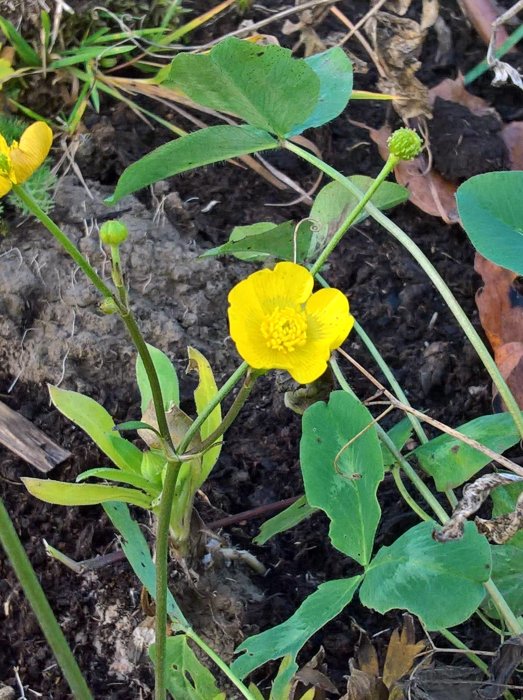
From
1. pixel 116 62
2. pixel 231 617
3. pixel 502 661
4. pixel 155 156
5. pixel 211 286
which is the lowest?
pixel 231 617

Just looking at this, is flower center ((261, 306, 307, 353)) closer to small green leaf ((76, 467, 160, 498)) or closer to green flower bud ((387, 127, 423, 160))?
green flower bud ((387, 127, 423, 160))

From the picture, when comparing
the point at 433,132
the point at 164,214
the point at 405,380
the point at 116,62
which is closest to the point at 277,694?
the point at 405,380

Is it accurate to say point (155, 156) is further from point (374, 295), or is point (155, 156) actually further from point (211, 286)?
point (374, 295)

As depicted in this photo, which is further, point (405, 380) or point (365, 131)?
point (365, 131)

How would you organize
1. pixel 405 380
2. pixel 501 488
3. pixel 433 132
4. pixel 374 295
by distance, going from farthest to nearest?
pixel 433 132 → pixel 374 295 → pixel 405 380 → pixel 501 488

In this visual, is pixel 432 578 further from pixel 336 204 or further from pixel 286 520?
pixel 336 204

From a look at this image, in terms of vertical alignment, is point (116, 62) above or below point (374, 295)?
above

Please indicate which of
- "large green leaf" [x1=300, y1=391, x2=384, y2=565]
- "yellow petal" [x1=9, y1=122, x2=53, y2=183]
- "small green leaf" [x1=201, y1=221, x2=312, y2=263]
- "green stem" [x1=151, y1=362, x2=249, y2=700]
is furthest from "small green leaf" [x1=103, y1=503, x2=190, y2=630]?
"yellow petal" [x1=9, y1=122, x2=53, y2=183]
